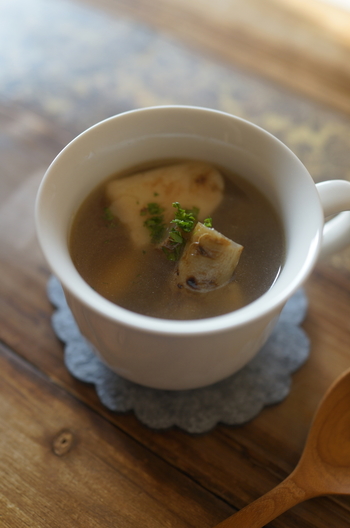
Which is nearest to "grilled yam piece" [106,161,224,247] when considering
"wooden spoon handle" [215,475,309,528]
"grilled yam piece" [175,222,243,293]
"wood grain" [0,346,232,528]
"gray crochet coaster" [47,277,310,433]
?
"grilled yam piece" [175,222,243,293]

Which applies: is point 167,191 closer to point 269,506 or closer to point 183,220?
point 183,220

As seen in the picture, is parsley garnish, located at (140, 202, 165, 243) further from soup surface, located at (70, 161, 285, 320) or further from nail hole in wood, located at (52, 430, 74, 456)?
nail hole in wood, located at (52, 430, 74, 456)

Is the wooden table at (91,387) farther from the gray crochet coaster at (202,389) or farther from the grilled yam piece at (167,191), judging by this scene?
the grilled yam piece at (167,191)

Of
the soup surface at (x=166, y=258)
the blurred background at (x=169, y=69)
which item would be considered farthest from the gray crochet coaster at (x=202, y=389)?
the blurred background at (x=169, y=69)

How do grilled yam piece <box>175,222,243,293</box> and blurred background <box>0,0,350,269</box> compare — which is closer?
grilled yam piece <box>175,222,243,293</box>

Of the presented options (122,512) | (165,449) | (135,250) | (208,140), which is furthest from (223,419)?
(208,140)

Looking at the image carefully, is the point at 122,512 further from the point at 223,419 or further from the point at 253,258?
the point at 253,258

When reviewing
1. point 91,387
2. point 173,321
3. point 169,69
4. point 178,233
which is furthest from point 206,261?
point 169,69
